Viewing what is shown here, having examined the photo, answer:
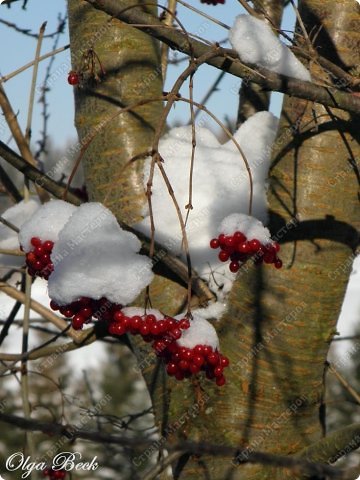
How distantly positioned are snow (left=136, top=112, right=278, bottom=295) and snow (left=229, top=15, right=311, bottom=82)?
0.45m

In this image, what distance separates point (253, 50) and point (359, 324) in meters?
7.84

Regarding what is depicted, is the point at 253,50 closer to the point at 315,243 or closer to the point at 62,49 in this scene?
the point at 315,243

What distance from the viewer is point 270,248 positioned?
1.72 metres

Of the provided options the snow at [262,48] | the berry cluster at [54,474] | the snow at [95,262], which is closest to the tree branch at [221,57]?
the snow at [262,48]

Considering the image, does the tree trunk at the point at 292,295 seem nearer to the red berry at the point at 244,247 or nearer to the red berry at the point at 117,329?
the red berry at the point at 244,247

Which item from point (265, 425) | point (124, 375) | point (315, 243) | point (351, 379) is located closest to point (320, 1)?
point (315, 243)

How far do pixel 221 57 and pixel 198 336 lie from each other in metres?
0.68

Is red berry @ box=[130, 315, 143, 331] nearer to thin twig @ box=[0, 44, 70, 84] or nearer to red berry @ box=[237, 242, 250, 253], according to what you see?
red berry @ box=[237, 242, 250, 253]

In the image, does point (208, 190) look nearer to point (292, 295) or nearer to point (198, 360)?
point (292, 295)

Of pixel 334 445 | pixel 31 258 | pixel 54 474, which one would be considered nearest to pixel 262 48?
pixel 31 258

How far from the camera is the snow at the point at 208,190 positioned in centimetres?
206

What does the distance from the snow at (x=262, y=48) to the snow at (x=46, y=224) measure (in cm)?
61

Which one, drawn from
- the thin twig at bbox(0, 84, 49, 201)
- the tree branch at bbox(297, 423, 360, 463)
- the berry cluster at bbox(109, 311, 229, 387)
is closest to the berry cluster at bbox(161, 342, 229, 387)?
the berry cluster at bbox(109, 311, 229, 387)

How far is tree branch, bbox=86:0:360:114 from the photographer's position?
1.50 m
